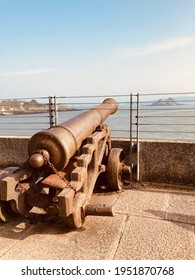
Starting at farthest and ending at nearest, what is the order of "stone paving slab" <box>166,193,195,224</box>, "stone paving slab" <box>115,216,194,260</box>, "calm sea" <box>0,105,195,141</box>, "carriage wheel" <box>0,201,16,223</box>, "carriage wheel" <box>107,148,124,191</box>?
"calm sea" <box>0,105,195,141</box>, "carriage wheel" <box>107,148,124,191</box>, "stone paving slab" <box>166,193,195,224</box>, "carriage wheel" <box>0,201,16,223</box>, "stone paving slab" <box>115,216,194,260</box>

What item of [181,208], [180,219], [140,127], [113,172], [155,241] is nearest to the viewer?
[155,241]

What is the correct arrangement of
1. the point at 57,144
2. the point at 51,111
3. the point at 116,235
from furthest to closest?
the point at 51,111, the point at 57,144, the point at 116,235

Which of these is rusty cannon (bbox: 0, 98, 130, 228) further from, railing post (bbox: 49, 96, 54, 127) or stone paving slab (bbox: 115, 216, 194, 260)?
railing post (bbox: 49, 96, 54, 127)

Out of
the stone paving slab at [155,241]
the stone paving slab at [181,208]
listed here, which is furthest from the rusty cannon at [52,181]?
the stone paving slab at [181,208]

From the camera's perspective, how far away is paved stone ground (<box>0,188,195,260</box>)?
300 cm

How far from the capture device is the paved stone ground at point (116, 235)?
300cm

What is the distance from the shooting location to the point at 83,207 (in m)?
3.50

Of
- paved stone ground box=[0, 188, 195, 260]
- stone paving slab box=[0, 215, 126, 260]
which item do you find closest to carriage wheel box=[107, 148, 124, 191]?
paved stone ground box=[0, 188, 195, 260]

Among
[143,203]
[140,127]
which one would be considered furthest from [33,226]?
[140,127]

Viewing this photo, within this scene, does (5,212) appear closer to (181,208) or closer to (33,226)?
(33,226)

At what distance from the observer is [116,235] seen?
3414mm

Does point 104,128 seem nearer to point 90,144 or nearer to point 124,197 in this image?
point 90,144

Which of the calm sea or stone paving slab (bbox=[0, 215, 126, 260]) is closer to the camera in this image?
A: stone paving slab (bbox=[0, 215, 126, 260])

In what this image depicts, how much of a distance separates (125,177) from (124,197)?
91 centimetres
